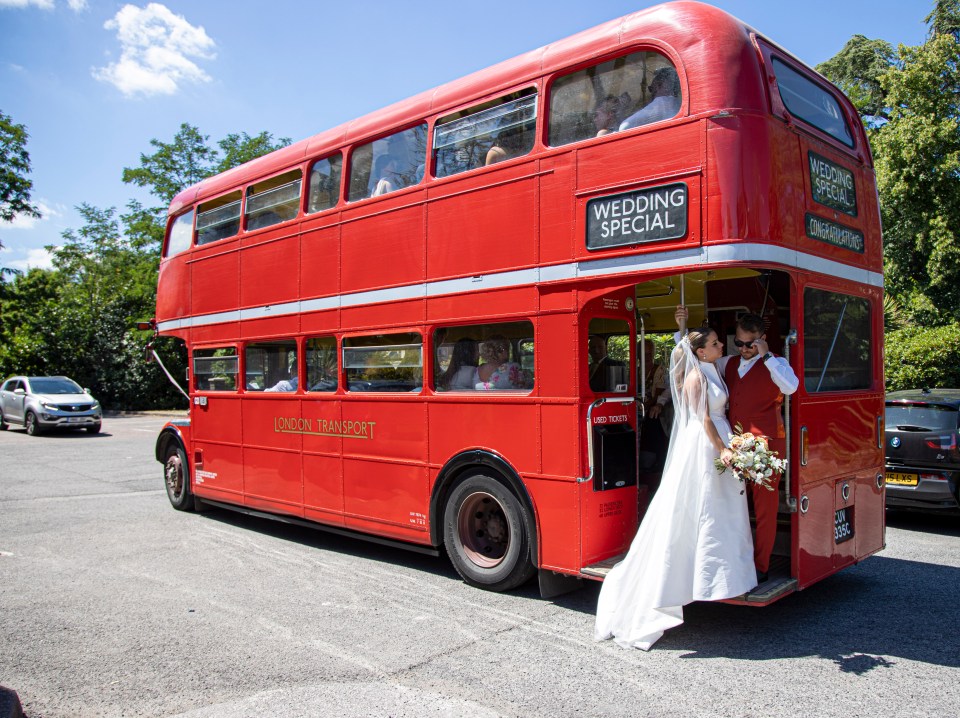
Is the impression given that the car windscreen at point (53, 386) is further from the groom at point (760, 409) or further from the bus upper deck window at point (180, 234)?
the groom at point (760, 409)

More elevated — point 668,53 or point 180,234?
point 668,53

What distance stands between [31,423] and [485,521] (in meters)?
19.8

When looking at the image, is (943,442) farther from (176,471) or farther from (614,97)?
(176,471)

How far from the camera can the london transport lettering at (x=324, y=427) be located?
7207 millimetres

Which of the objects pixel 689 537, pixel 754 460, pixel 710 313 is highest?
pixel 710 313

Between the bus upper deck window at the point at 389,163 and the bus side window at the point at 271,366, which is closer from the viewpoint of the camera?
the bus upper deck window at the point at 389,163

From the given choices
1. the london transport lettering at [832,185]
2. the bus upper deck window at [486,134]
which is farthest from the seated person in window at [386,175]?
the london transport lettering at [832,185]

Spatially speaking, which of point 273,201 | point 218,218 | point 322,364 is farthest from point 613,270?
point 218,218

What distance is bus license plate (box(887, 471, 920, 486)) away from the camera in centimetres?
796

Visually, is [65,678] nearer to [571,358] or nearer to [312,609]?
[312,609]

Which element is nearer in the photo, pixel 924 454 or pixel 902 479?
pixel 924 454

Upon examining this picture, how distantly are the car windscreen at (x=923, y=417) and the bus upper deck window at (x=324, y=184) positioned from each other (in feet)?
21.6

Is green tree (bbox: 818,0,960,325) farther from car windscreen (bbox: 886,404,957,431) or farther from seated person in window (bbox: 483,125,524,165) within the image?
seated person in window (bbox: 483,125,524,165)

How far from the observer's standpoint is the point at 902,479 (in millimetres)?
8062
